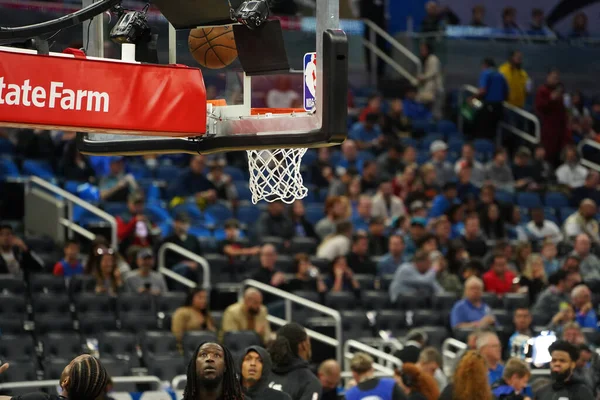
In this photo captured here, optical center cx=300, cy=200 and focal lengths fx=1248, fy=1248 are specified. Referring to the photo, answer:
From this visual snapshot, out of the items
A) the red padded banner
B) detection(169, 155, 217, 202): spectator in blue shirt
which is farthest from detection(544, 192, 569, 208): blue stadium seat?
the red padded banner

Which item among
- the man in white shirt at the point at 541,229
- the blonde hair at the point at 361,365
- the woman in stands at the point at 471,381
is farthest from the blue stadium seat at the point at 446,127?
the woman in stands at the point at 471,381

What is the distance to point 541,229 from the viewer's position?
17.7 m

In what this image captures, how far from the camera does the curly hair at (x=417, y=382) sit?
31.2 feet

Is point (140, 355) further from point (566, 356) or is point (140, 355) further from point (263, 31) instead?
point (263, 31)

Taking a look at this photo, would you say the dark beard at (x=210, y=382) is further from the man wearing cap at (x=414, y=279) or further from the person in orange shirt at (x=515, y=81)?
the person in orange shirt at (x=515, y=81)

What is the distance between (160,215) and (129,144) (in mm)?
8739

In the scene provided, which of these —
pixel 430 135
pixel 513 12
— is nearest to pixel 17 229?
pixel 430 135

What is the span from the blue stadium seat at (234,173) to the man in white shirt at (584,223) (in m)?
4.70

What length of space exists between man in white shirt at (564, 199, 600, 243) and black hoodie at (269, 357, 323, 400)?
32.0 ft

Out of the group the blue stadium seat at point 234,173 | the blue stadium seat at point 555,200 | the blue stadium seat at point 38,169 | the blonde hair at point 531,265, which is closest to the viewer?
the blonde hair at point 531,265

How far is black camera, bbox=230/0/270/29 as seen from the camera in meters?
6.98

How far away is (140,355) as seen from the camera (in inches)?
497

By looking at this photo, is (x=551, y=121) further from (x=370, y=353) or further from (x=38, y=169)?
(x=38, y=169)

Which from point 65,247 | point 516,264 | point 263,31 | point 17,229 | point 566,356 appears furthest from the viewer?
point 516,264
